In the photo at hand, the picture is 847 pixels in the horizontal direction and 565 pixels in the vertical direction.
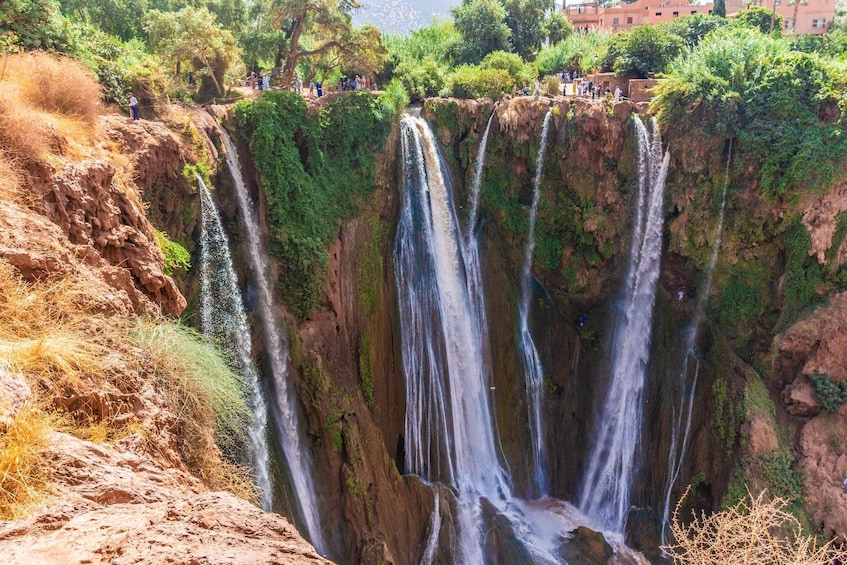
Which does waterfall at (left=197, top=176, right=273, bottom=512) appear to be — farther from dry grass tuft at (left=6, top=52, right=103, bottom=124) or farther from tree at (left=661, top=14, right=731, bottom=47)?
tree at (left=661, top=14, right=731, bottom=47)

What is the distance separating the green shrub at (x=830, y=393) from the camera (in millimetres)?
14188

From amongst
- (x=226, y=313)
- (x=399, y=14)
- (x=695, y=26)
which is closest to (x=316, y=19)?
(x=226, y=313)

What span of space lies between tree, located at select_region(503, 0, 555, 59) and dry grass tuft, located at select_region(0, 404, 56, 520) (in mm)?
26642

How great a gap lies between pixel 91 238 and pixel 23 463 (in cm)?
440

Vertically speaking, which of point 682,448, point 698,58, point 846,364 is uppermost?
point 698,58

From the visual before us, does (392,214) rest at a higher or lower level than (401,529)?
higher

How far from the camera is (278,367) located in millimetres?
12938

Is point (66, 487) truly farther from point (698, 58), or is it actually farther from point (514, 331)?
point (698, 58)

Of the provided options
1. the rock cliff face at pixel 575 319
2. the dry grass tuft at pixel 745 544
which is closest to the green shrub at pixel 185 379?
the rock cliff face at pixel 575 319

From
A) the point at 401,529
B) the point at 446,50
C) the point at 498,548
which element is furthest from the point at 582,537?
the point at 446,50

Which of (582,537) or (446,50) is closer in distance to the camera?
(582,537)

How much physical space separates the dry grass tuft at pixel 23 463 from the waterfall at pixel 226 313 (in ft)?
24.4

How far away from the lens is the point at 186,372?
19.8 ft

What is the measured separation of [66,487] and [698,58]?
58.4 feet
